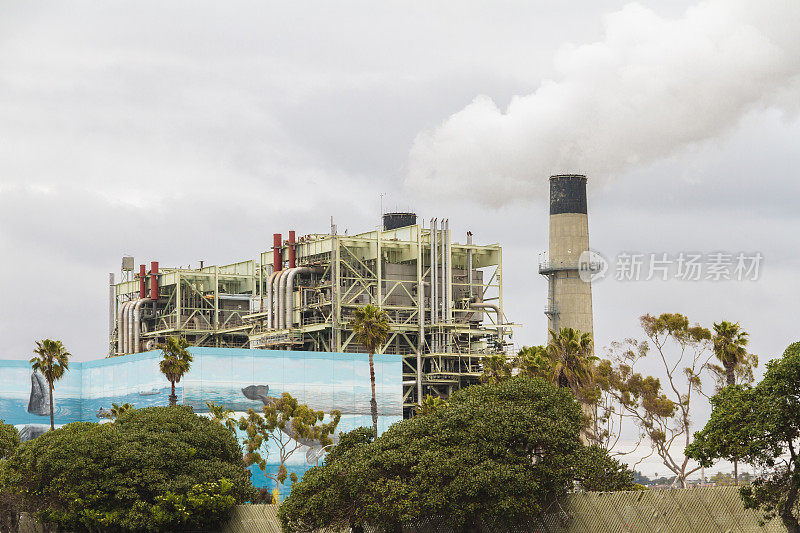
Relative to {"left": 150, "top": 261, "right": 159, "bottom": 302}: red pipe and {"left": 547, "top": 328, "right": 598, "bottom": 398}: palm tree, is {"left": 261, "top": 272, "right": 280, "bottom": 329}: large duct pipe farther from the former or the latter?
{"left": 547, "top": 328, "right": 598, "bottom": 398}: palm tree

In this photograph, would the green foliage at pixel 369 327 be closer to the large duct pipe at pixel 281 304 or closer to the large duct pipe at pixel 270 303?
the large duct pipe at pixel 281 304

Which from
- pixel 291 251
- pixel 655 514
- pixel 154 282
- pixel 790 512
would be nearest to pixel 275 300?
pixel 291 251

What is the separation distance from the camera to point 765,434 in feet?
126

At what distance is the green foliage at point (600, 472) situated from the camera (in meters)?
47.9

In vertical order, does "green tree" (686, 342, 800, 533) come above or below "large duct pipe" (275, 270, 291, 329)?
below

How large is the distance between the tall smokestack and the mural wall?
921 inches

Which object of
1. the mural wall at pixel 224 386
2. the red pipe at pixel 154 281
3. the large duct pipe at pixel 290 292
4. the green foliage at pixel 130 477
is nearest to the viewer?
the green foliage at pixel 130 477

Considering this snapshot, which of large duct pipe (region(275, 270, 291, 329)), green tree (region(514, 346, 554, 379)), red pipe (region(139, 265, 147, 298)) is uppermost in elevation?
red pipe (region(139, 265, 147, 298))

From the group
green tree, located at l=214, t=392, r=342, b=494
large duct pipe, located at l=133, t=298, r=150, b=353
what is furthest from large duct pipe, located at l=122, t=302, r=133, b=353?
green tree, located at l=214, t=392, r=342, b=494

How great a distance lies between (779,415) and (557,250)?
86.2m

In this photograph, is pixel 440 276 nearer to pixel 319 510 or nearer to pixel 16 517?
pixel 16 517

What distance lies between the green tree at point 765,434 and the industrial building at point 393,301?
2813 inches

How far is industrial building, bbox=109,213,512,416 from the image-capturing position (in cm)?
11236

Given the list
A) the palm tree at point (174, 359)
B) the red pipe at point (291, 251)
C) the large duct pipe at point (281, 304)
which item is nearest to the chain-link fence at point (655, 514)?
the palm tree at point (174, 359)
